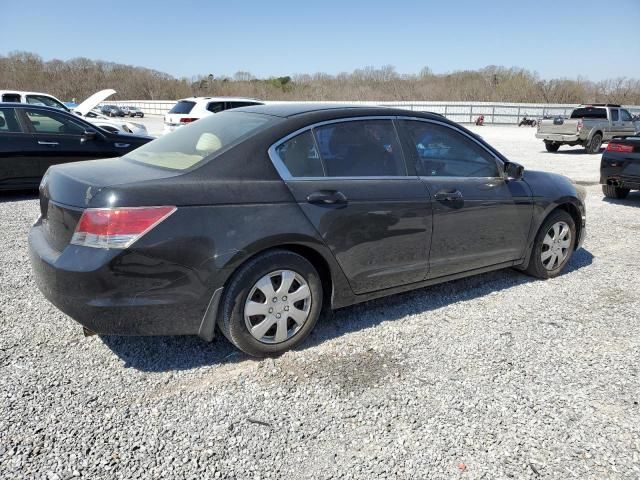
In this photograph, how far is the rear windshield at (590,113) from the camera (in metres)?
19.2

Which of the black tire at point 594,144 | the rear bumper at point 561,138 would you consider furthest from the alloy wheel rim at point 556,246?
the black tire at point 594,144

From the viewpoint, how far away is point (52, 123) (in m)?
8.29

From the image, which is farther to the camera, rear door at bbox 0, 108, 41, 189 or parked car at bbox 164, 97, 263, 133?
parked car at bbox 164, 97, 263, 133

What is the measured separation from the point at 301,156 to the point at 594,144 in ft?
62.4

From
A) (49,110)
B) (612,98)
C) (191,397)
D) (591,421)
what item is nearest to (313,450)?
(191,397)

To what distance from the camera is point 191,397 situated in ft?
9.15

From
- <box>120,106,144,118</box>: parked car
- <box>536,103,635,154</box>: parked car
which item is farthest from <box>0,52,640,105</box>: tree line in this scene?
<box>536,103,635,154</box>: parked car

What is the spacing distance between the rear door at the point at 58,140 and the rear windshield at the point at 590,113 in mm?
17808

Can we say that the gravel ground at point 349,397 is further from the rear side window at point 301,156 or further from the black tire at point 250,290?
the rear side window at point 301,156

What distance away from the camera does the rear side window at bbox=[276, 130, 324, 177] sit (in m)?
3.20

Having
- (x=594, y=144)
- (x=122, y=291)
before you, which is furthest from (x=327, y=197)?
(x=594, y=144)

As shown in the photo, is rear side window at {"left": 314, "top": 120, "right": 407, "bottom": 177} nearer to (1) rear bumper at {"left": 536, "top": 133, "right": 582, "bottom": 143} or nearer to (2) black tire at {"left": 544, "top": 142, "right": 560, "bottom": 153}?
(1) rear bumper at {"left": 536, "top": 133, "right": 582, "bottom": 143}

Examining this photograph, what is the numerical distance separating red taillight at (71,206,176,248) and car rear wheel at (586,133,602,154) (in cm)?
1954

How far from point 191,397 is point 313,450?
797 mm
